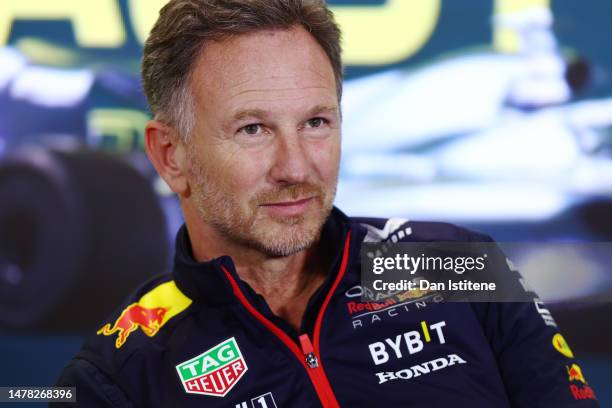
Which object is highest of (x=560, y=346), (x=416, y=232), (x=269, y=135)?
(x=269, y=135)

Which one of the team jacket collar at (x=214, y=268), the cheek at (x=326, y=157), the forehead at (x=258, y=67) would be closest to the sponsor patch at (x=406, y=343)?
the team jacket collar at (x=214, y=268)

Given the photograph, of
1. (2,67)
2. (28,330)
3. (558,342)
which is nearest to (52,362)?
(28,330)

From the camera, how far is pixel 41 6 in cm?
217

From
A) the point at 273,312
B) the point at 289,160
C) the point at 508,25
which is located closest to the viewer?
the point at 289,160

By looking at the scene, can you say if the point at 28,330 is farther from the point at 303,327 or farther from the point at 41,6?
the point at 303,327

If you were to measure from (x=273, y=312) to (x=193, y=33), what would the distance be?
1.28ft

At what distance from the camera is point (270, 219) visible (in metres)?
1.05

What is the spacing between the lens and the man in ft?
3.41

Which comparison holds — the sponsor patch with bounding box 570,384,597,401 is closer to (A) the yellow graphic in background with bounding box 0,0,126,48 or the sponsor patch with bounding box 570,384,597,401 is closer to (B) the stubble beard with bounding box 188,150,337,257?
(B) the stubble beard with bounding box 188,150,337,257

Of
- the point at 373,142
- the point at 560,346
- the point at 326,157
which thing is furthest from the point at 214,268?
the point at 373,142

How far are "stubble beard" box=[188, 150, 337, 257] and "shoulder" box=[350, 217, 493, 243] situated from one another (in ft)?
0.36

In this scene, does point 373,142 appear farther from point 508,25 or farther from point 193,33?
point 193,33

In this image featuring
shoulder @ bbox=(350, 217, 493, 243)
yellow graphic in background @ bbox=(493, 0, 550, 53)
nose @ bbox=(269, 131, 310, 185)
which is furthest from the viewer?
yellow graphic in background @ bbox=(493, 0, 550, 53)

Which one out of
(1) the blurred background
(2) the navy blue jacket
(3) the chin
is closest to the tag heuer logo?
(2) the navy blue jacket
